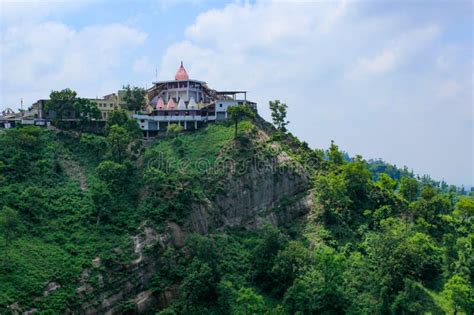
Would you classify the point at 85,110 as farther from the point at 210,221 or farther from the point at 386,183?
the point at 386,183

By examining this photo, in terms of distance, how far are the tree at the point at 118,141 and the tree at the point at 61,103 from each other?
391 inches

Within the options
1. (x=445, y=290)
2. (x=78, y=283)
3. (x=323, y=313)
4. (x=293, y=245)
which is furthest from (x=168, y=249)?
(x=445, y=290)

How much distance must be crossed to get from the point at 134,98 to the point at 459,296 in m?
48.5

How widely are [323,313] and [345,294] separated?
286 centimetres

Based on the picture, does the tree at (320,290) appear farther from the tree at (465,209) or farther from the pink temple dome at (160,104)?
the pink temple dome at (160,104)

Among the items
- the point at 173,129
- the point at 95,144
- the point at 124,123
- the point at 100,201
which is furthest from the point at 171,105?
the point at 100,201

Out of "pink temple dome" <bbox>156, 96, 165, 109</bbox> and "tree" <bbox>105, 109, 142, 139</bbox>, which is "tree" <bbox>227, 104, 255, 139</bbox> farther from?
"pink temple dome" <bbox>156, 96, 165, 109</bbox>

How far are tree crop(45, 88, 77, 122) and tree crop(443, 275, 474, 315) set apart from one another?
159ft

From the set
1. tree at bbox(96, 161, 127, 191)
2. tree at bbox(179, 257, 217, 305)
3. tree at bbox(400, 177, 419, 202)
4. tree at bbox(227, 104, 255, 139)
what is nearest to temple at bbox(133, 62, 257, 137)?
tree at bbox(227, 104, 255, 139)

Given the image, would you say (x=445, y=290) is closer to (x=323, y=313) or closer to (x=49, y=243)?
(x=323, y=313)

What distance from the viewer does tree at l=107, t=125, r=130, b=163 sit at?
55.1 metres

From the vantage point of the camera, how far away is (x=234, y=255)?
49.5m

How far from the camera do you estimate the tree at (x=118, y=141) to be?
181 ft

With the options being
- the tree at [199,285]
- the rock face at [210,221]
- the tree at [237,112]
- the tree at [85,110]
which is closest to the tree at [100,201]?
the rock face at [210,221]
